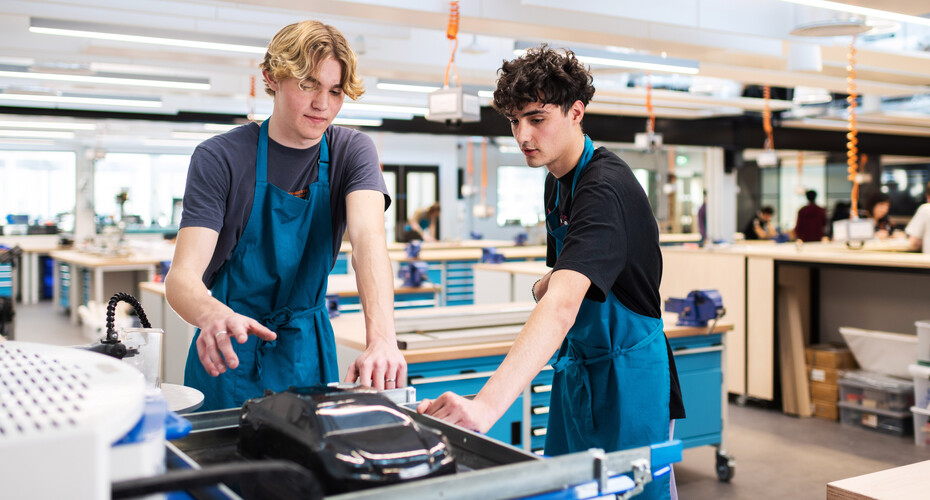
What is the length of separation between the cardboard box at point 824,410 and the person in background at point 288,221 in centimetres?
478

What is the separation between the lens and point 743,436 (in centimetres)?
508

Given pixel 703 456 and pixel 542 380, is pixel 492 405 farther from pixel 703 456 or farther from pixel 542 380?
pixel 703 456

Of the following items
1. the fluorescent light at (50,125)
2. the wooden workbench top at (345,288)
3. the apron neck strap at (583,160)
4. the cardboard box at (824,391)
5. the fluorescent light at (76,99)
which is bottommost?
the cardboard box at (824,391)

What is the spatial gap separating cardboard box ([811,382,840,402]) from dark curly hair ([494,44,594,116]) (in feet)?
15.3

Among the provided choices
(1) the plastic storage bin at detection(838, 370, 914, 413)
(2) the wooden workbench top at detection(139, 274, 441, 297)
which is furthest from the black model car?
(1) the plastic storage bin at detection(838, 370, 914, 413)

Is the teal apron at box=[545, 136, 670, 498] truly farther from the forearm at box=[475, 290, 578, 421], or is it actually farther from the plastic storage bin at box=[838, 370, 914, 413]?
the plastic storage bin at box=[838, 370, 914, 413]

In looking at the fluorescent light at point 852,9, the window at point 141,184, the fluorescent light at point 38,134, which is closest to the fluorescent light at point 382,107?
the fluorescent light at point 852,9

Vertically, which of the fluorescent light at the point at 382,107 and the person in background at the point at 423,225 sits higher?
the fluorescent light at the point at 382,107

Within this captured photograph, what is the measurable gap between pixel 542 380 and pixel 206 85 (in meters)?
5.02

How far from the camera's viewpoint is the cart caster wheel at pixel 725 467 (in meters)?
4.16

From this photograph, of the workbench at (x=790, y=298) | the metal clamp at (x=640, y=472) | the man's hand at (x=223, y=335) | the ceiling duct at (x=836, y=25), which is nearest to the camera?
the metal clamp at (x=640, y=472)

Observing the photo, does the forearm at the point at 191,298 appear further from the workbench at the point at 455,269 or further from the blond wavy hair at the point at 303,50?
the workbench at the point at 455,269

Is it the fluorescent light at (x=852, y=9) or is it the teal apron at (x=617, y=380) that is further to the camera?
the fluorescent light at (x=852, y=9)

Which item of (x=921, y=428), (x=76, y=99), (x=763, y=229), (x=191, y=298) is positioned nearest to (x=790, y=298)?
(x=921, y=428)
